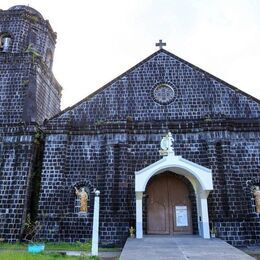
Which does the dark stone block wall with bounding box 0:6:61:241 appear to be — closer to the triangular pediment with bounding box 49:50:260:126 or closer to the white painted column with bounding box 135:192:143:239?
the triangular pediment with bounding box 49:50:260:126

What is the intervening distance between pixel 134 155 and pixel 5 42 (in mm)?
9270

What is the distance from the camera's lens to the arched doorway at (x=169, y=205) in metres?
12.5

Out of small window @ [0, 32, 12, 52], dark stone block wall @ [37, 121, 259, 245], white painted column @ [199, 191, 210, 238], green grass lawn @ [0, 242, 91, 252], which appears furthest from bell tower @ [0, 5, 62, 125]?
white painted column @ [199, 191, 210, 238]

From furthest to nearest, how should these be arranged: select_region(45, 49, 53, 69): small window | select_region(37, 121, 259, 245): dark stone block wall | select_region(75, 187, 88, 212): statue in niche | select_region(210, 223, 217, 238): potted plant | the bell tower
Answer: select_region(45, 49, 53, 69): small window
the bell tower
select_region(75, 187, 88, 212): statue in niche
select_region(37, 121, 259, 245): dark stone block wall
select_region(210, 223, 217, 238): potted plant

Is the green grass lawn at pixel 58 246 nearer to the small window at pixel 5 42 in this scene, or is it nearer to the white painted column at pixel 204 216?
the white painted column at pixel 204 216

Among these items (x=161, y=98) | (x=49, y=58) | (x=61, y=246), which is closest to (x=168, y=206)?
(x=61, y=246)

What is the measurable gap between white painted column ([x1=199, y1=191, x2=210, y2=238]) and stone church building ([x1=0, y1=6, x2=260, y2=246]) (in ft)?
0.13

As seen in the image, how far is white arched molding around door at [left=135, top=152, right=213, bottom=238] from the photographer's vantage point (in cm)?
1123

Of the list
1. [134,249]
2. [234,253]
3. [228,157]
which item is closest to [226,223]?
[228,157]

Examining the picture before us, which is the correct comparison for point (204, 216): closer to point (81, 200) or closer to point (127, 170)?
point (127, 170)

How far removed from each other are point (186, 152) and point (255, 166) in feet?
9.76

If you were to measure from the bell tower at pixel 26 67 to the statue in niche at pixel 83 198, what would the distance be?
3946mm

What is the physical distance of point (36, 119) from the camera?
46.3 ft

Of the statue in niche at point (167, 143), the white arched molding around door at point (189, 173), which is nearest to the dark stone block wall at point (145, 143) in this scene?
the white arched molding around door at point (189, 173)
